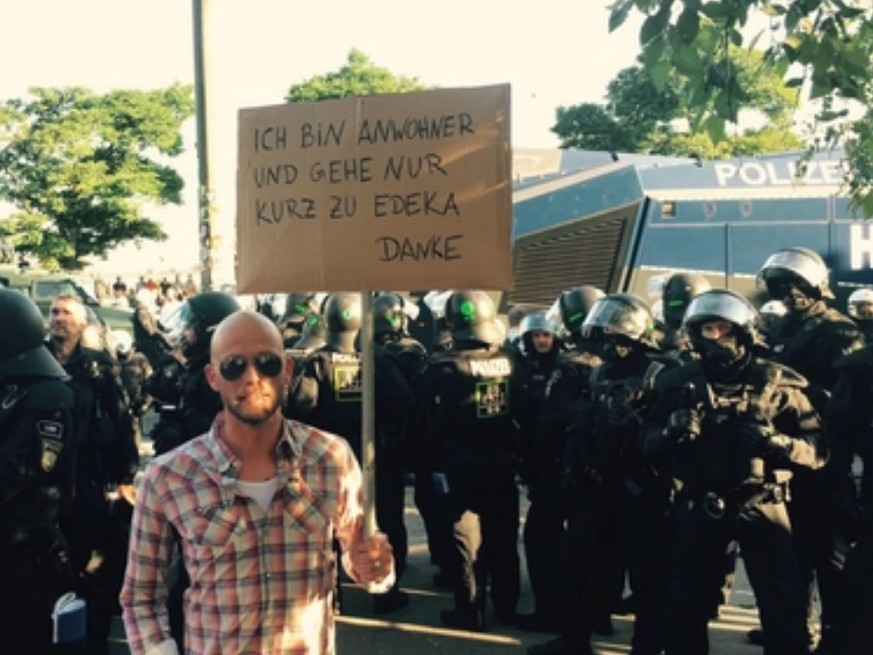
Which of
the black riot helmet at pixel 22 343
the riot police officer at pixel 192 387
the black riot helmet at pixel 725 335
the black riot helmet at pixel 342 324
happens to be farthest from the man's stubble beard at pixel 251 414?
the black riot helmet at pixel 342 324

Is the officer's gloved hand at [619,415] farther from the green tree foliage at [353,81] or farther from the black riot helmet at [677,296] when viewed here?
the green tree foliage at [353,81]

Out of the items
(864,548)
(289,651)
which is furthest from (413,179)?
(864,548)

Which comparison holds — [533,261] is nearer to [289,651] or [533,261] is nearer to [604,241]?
[604,241]

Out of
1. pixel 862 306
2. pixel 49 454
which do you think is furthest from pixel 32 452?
pixel 862 306

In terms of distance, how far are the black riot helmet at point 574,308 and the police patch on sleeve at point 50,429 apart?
426 cm

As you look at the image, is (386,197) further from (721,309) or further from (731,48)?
(721,309)

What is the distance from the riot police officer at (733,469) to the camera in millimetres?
5363

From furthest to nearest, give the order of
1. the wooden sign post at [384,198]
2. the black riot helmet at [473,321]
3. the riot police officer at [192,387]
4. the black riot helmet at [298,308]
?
1. the black riot helmet at [298,308]
2. the black riot helmet at [473,321]
3. the riot police officer at [192,387]
4. the wooden sign post at [384,198]

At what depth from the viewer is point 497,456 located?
730 centimetres

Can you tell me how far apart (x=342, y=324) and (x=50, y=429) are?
3632 mm

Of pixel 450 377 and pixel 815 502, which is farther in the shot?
pixel 450 377

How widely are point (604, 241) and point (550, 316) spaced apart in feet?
21.5

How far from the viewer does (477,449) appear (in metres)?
7.29

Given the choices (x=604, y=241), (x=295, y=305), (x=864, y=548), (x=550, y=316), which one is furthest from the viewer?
(x=604, y=241)
